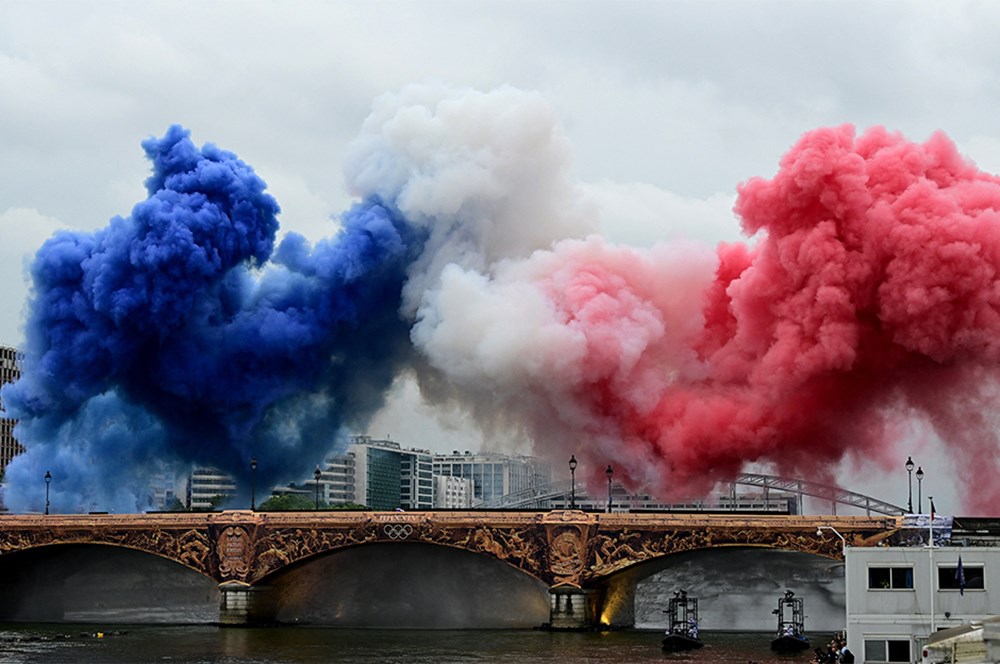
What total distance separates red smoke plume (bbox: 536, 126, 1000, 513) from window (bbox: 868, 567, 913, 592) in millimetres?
37371

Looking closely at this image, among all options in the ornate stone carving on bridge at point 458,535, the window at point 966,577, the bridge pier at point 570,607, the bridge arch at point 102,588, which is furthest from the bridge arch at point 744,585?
the window at point 966,577

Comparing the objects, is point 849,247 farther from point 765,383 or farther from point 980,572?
point 980,572

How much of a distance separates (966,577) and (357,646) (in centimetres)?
4642

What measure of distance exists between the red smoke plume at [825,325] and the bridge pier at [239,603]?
26.2 metres

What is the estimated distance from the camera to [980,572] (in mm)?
62656

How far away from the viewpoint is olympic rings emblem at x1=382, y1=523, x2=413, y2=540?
111375 mm

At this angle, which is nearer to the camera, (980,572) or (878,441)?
(980,572)

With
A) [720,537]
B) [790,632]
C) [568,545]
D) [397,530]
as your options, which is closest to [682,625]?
[720,537]

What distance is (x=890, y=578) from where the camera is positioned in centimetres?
6400

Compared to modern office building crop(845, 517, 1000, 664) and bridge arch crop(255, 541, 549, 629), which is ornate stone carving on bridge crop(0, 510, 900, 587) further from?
modern office building crop(845, 517, 1000, 664)

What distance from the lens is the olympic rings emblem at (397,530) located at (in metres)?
111

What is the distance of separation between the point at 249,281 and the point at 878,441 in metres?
47.0

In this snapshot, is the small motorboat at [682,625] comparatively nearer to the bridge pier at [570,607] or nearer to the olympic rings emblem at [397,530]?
the bridge pier at [570,607]

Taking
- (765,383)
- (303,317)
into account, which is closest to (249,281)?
(303,317)
